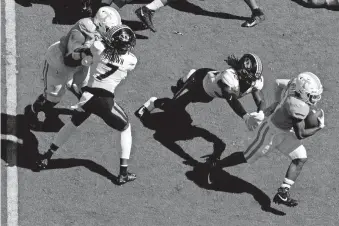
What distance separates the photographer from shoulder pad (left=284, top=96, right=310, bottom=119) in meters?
11.9

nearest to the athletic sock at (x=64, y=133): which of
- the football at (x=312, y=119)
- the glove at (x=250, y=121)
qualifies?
the glove at (x=250, y=121)

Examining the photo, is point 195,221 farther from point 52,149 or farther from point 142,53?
point 142,53

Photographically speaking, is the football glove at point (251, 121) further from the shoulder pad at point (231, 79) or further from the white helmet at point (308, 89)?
the white helmet at point (308, 89)

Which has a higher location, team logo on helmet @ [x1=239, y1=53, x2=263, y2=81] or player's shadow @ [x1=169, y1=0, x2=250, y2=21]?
team logo on helmet @ [x1=239, y1=53, x2=263, y2=81]

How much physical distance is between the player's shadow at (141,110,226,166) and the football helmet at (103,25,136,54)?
2024 millimetres

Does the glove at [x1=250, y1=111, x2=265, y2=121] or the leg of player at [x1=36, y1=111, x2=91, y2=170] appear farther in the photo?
the glove at [x1=250, y1=111, x2=265, y2=121]

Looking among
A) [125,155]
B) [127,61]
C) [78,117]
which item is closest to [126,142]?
[125,155]

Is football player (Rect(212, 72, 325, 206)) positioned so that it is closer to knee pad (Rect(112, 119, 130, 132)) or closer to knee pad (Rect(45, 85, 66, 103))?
knee pad (Rect(112, 119, 130, 132))

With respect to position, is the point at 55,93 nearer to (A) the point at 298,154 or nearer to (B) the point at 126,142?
(B) the point at 126,142

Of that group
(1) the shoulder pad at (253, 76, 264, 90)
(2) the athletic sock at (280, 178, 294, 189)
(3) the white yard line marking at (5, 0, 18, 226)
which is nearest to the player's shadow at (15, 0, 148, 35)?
(3) the white yard line marking at (5, 0, 18, 226)

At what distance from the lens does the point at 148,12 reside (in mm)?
14742

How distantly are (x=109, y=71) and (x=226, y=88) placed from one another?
71.6 inches

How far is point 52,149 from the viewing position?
40.6ft

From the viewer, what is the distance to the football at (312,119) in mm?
12203
